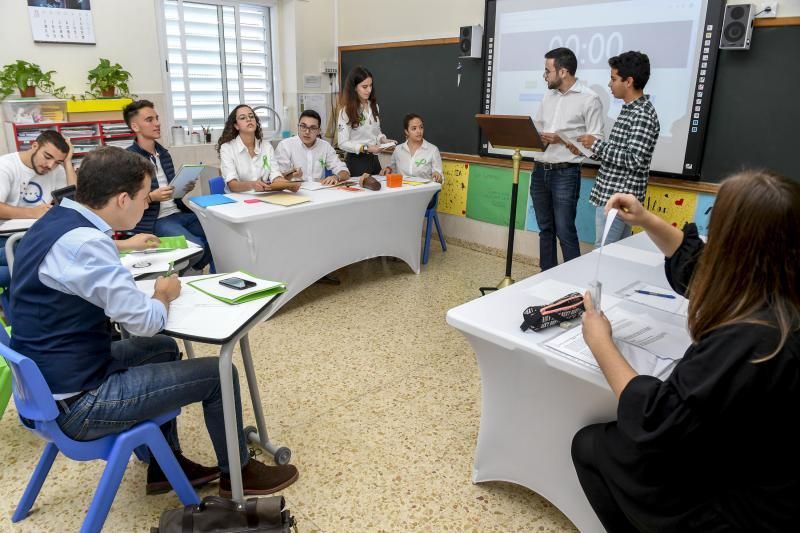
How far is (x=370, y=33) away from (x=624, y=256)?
4148mm

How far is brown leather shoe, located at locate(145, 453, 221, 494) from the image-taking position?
193cm

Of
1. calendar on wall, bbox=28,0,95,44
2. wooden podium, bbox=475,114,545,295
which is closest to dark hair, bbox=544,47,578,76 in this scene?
wooden podium, bbox=475,114,545,295

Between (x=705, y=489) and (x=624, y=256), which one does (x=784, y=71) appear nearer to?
(x=624, y=256)

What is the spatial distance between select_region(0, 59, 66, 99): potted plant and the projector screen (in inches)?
134

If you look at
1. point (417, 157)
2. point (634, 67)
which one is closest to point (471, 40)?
point (417, 157)

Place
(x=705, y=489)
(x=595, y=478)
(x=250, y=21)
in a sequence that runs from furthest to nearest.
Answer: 1. (x=250, y=21)
2. (x=595, y=478)
3. (x=705, y=489)

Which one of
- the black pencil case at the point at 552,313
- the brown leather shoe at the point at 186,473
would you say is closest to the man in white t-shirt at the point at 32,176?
the brown leather shoe at the point at 186,473

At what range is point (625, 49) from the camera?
12.3 ft

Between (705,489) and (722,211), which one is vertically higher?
(722,211)

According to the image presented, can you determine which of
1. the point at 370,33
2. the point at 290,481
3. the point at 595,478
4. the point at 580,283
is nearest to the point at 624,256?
the point at 580,283

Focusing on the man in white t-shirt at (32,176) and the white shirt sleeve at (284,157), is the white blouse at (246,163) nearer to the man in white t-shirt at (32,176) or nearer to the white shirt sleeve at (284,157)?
the white shirt sleeve at (284,157)

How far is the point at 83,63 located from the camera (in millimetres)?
4367

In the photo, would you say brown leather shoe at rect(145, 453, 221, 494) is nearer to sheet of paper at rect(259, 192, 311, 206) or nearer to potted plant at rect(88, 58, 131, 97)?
sheet of paper at rect(259, 192, 311, 206)

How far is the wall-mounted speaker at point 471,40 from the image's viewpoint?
450cm
